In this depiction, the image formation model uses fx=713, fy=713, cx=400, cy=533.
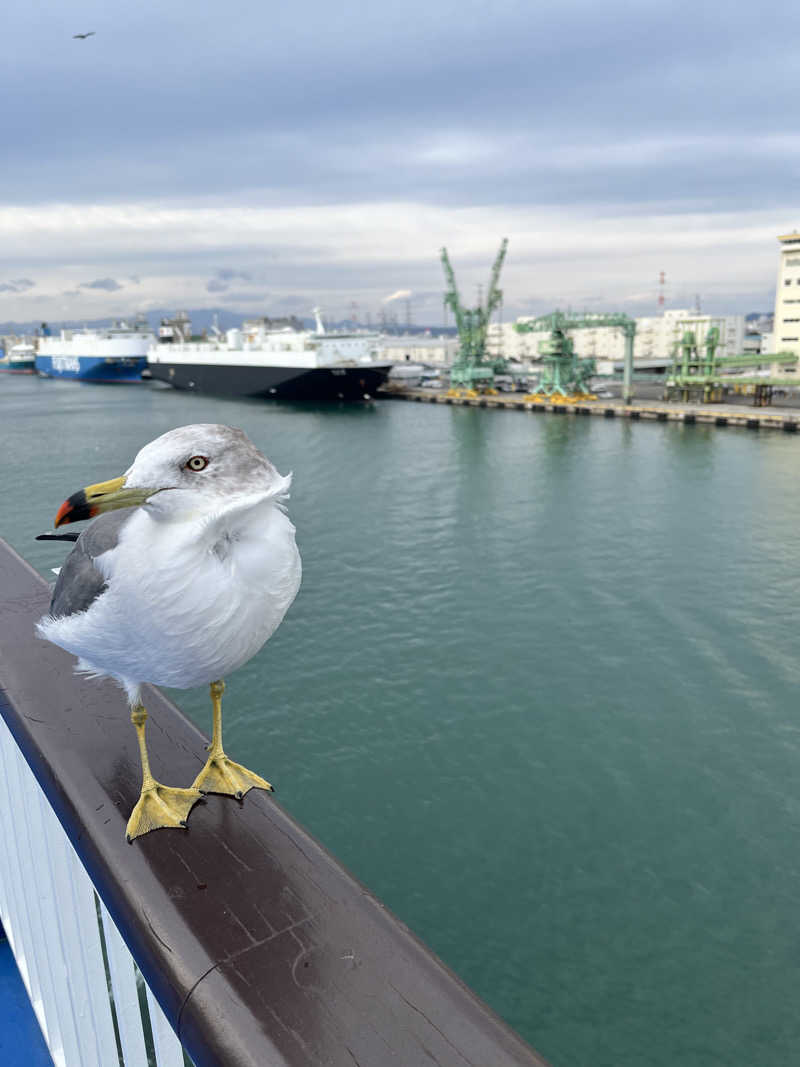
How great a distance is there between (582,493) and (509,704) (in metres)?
15.1

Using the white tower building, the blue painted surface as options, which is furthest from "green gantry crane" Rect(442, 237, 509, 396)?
the blue painted surface

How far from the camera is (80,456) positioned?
104ft

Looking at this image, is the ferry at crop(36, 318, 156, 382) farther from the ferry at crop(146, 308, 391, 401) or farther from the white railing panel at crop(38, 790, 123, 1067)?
the white railing panel at crop(38, 790, 123, 1067)

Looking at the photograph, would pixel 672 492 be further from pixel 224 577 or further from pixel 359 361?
pixel 359 361

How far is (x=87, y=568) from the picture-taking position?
1.93m

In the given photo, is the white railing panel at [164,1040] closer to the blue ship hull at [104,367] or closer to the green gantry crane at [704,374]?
the green gantry crane at [704,374]

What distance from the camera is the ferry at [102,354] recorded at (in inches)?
3103

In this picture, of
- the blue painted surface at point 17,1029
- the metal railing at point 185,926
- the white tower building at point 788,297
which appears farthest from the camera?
the white tower building at point 788,297

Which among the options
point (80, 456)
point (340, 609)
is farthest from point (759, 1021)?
point (80, 456)

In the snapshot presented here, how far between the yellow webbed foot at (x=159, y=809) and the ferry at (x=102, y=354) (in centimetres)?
8403

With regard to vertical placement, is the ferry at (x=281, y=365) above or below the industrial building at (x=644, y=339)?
below

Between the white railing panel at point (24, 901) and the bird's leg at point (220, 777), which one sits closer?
the bird's leg at point (220, 777)

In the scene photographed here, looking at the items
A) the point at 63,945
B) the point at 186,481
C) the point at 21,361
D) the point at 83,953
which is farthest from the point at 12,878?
the point at 21,361

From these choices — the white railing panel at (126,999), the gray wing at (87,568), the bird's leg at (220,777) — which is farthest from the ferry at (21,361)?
the white railing panel at (126,999)
